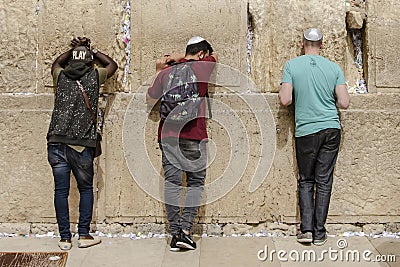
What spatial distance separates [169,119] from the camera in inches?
202

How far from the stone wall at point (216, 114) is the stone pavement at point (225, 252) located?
0.21m

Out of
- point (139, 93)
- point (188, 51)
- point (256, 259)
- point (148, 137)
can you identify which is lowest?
point (256, 259)

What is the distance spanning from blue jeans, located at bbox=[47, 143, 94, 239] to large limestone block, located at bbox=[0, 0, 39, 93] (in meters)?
0.86

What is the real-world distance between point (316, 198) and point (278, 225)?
0.49 metres

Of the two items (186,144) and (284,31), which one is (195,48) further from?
(284,31)

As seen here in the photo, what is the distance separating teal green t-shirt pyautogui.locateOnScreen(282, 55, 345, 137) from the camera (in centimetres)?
519

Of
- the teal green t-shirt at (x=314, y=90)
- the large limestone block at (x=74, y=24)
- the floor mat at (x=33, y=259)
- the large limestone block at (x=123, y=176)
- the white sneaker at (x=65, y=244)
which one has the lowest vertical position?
the floor mat at (x=33, y=259)

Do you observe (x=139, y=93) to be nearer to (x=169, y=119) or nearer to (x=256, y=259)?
(x=169, y=119)

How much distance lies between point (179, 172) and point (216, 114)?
68 centimetres

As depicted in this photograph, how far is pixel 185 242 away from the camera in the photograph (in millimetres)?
5098

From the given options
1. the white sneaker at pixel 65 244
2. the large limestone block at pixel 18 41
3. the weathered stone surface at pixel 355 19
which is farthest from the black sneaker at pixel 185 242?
the weathered stone surface at pixel 355 19

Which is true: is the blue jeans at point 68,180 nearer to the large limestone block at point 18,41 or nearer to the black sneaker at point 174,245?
the black sneaker at point 174,245

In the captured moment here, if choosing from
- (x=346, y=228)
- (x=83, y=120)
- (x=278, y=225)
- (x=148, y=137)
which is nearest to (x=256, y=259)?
(x=278, y=225)

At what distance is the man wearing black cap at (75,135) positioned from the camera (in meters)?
5.05
